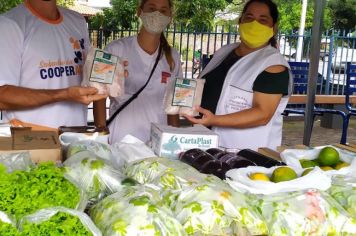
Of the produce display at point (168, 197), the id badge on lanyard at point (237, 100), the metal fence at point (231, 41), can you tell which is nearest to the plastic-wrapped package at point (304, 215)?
the produce display at point (168, 197)

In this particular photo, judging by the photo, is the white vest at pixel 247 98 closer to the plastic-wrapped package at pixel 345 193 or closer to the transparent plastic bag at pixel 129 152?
the transparent plastic bag at pixel 129 152

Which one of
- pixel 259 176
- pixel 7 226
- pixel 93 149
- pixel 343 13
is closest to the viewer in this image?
pixel 7 226

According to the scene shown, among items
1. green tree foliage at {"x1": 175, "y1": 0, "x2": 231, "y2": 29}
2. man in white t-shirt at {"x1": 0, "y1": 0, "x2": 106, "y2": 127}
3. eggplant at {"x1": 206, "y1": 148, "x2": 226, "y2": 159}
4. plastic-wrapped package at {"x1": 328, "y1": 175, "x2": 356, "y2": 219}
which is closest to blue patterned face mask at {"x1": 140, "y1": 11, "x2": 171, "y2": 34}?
man in white t-shirt at {"x1": 0, "y1": 0, "x2": 106, "y2": 127}

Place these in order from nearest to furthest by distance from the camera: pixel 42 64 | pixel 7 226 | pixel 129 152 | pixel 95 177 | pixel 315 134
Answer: pixel 7 226 < pixel 95 177 < pixel 129 152 < pixel 42 64 < pixel 315 134

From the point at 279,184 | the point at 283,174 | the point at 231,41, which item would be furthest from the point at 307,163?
the point at 231,41

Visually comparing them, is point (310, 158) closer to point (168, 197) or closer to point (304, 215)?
point (304, 215)

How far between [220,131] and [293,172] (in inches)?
39.7

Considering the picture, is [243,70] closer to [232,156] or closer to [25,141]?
[232,156]

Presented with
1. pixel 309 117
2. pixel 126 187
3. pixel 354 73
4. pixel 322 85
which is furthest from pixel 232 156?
pixel 322 85

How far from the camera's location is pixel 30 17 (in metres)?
2.56

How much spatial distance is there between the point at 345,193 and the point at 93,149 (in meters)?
1.05

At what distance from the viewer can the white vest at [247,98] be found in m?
2.84

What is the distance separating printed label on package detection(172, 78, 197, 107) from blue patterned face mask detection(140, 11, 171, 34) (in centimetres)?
75

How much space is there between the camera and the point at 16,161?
179 cm
